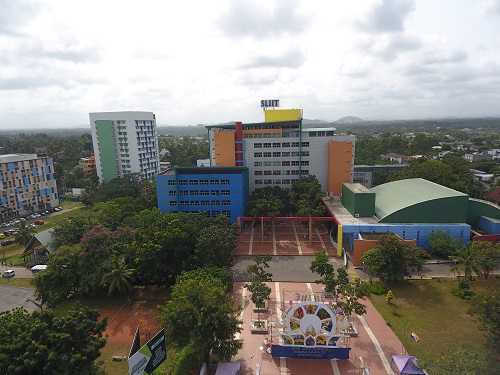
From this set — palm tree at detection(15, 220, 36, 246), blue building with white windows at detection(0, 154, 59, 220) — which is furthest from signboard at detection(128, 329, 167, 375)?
blue building with white windows at detection(0, 154, 59, 220)

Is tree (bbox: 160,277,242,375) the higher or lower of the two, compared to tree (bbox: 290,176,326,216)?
lower

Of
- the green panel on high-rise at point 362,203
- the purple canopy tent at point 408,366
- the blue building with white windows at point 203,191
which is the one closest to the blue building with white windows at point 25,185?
the blue building with white windows at point 203,191

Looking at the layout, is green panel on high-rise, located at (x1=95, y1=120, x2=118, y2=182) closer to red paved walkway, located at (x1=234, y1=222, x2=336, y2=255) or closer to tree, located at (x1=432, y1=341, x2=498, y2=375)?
red paved walkway, located at (x1=234, y1=222, x2=336, y2=255)

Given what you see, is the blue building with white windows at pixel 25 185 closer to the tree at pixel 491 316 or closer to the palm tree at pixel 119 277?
the palm tree at pixel 119 277

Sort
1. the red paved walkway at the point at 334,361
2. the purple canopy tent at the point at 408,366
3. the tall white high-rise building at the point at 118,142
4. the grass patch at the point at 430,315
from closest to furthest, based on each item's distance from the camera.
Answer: the purple canopy tent at the point at 408,366, the red paved walkway at the point at 334,361, the grass patch at the point at 430,315, the tall white high-rise building at the point at 118,142

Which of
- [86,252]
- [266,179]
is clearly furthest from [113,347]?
[266,179]

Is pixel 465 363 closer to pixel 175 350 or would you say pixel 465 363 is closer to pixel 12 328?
pixel 175 350

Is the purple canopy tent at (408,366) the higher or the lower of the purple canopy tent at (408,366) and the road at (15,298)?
the higher

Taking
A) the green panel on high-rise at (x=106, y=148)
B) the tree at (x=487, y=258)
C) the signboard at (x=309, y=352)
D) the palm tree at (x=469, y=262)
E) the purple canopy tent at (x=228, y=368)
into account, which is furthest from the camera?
the green panel on high-rise at (x=106, y=148)
